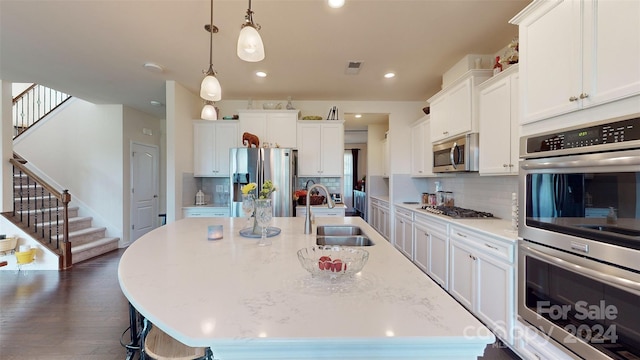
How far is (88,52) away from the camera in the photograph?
9.07 feet

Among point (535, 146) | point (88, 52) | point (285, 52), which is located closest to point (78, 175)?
point (88, 52)

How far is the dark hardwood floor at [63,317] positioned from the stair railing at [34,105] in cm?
333

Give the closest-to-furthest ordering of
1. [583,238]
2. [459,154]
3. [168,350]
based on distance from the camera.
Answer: [168,350], [583,238], [459,154]

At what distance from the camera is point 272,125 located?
409 centimetres

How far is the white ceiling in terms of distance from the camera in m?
2.07

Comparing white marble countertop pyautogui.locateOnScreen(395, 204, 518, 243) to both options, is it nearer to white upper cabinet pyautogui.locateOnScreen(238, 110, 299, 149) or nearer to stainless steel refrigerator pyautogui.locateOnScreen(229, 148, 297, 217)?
stainless steel refrigerator pyautogui.locateOnScreen(229, 148, 297, 217)

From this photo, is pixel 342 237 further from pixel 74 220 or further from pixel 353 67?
pixel 74 220

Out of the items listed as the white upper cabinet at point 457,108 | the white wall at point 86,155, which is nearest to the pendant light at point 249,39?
the white upper cabinet at point 457,108

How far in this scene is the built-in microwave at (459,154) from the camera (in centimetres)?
261

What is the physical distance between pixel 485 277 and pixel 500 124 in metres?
1.28

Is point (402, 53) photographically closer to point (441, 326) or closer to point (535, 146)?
point (535, 146)

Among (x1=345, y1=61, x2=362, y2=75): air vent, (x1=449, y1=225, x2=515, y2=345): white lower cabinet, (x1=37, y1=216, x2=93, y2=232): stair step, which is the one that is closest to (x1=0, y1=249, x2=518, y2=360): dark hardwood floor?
(x1=449, y1=225, x2=515, y2=345): white lower cabinet

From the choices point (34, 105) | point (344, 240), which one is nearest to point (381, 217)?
point (344, 240)

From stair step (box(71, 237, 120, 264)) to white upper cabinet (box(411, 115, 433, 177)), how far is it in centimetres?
530
